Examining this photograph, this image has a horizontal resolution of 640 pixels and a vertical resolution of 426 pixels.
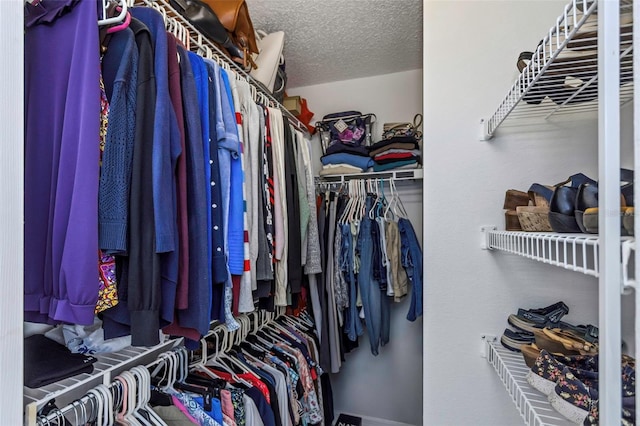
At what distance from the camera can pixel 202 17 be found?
1.07 metres

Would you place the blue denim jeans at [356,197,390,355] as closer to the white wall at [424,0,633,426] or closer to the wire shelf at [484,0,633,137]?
the white wall at [424,0,633,426]

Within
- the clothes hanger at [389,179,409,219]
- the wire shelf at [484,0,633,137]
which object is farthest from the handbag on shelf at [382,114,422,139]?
the wire shelf at [484,0,633,137]

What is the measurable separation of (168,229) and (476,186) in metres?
0.93

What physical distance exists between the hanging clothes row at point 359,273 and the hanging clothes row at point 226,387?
176 millimetres

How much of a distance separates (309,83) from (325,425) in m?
2.22

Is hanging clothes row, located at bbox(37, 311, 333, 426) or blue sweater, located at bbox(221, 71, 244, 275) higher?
blue sweater, located at bbox(221, 71, 244, 275)

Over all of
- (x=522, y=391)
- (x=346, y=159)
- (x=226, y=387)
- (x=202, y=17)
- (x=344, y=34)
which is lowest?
(x=226, y=387)

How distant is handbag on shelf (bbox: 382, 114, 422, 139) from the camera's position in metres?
1.93

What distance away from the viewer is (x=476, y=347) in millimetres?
1015

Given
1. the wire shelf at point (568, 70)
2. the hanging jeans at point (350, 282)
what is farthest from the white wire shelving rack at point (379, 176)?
the wire shelf at point (568, 70)

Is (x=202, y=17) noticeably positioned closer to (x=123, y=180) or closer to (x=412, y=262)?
(x=123, y=180)

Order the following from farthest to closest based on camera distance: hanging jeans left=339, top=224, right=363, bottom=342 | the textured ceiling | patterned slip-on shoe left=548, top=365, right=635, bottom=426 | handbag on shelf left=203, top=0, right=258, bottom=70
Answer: hanging jeans left=339, top=224, right=363, bottom=342 < the textured ceiling < handbag on shelf left=203, top=0, right=258, bottom=70 < patterned slip-on shoe left=548, top=365, right=635, bottom=426

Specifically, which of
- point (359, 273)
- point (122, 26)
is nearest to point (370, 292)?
point (359, 273)
